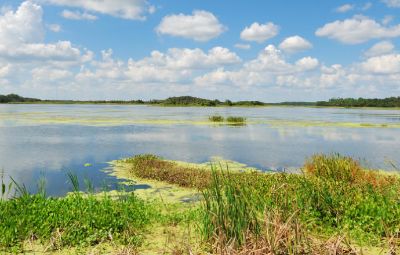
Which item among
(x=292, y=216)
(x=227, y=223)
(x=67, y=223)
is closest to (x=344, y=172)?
(x=227, y=223)

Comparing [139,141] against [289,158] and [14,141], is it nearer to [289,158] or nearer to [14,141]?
[14,141]

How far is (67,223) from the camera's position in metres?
7.68

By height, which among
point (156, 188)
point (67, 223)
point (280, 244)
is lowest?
point (156, 188)

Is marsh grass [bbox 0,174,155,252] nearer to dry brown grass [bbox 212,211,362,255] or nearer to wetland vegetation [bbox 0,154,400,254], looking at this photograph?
wetland vegetation [bbox 0,154,400,254]

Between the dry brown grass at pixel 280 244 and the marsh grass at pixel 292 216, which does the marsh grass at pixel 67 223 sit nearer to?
the marsh grass at pixel 292 216

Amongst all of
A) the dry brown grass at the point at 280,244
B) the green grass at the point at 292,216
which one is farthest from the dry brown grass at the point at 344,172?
the dry brown grass at the point at 280,244

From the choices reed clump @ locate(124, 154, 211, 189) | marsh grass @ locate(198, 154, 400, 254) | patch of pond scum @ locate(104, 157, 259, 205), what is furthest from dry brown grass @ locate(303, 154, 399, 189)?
reed clump @ locate(124, 154, 211, 189)

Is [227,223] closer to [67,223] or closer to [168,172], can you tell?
[67,223]

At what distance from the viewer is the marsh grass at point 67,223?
7148 mm

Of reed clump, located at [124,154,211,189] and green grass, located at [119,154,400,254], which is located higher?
green grass, located at [119,154,400,254]

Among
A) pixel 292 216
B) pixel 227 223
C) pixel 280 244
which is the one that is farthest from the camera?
pixel 227 223

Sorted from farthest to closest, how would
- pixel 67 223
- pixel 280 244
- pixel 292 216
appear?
1. pixel 67 223
2. pixel 280 244
3. pixel 292 216

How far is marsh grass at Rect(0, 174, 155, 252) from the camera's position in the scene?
23.5 ft

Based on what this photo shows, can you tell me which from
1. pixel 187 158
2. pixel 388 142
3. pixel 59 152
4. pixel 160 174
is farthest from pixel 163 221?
pixel 388 142
